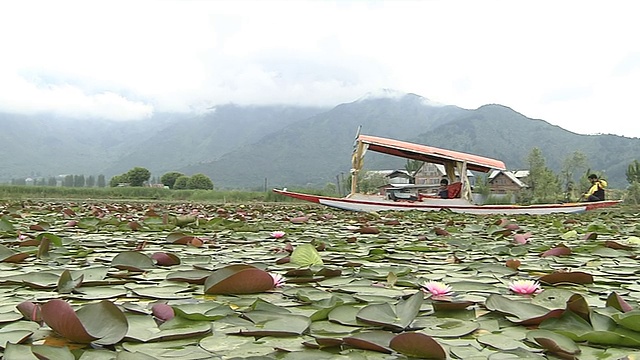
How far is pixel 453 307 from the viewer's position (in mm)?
1232

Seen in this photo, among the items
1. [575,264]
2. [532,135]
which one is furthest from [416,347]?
[532,135]

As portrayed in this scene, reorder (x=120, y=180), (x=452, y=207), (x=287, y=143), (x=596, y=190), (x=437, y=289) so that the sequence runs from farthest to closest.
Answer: (x=287, y=143), (x=120, y=180), (x=596, y=190), (x=452, y=207), (x=437, y=289)

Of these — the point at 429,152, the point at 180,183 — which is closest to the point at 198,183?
the point at 180,183

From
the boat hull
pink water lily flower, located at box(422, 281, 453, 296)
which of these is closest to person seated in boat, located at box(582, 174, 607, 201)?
the boat hull

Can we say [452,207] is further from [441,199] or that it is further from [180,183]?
[180,183]

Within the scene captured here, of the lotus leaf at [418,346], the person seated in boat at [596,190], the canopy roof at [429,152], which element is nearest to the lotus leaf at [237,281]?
the lotus leaf at [418,346]

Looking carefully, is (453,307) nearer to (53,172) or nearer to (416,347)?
(416,347)

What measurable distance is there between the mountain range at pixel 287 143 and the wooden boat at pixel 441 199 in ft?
227

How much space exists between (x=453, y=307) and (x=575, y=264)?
3.97 ft

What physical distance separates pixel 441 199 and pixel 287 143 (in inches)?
5107

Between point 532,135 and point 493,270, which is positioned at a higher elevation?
point 532,135

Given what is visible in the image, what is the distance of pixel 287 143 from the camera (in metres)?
139

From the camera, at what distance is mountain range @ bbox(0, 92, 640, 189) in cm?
10025

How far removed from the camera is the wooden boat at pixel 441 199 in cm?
931
